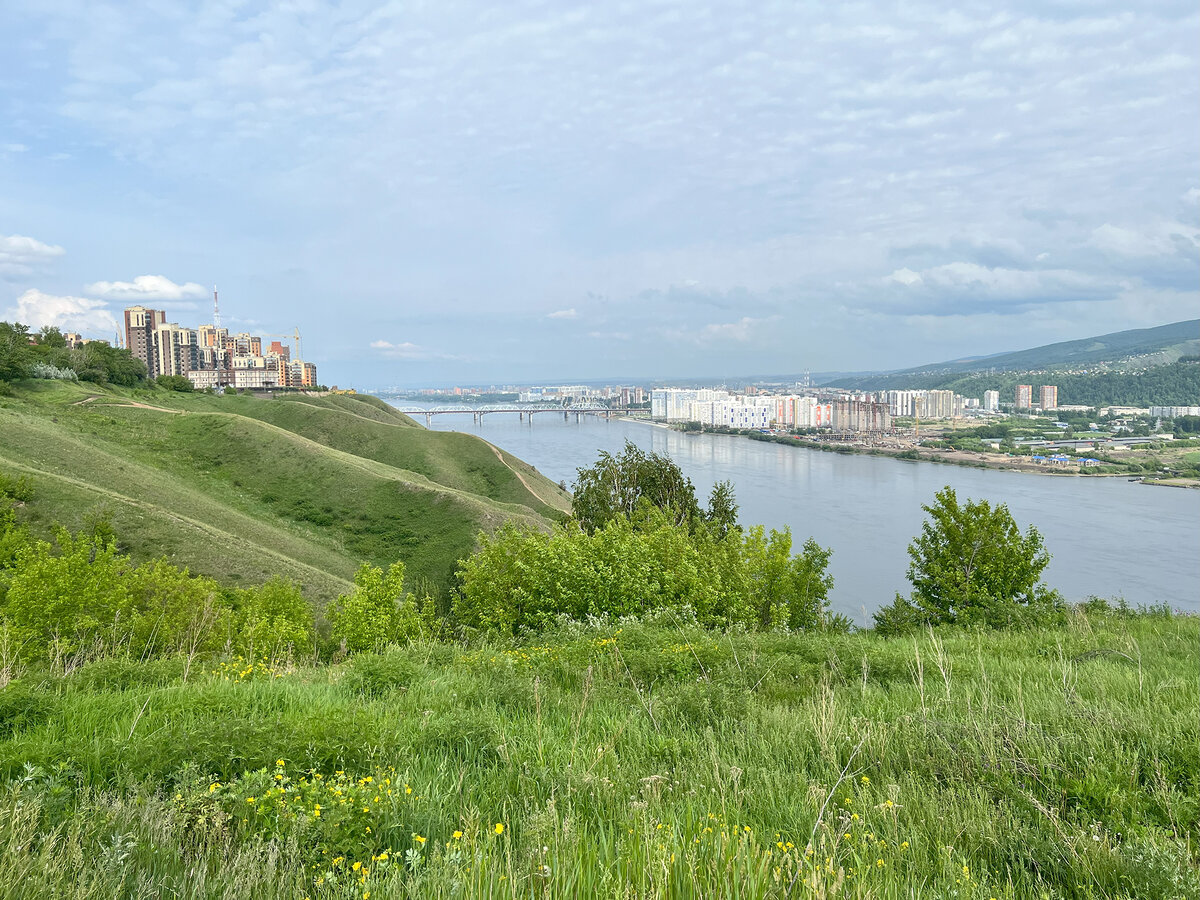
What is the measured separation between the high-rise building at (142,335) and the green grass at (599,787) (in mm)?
139785

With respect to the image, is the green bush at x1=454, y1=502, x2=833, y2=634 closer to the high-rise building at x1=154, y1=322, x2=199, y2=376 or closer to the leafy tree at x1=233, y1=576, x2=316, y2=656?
the leafy tree at x1=233, y1=576, x2=316, y2=656

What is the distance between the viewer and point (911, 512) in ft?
189

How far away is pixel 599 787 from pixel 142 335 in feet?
477

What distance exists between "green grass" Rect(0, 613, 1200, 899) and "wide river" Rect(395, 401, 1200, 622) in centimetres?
1465

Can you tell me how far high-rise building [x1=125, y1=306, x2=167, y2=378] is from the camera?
11825 centimetres

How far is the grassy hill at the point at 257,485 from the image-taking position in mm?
23203

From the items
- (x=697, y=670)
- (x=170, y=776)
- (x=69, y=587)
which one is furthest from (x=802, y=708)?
(x=69, y=587)

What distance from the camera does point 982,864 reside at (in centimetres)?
215

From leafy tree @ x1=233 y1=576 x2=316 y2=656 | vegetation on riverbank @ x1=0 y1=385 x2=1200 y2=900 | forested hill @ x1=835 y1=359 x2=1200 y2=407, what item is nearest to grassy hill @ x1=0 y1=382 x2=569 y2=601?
leafy tree @ x1=233 y1=576 x2=316 y2=656

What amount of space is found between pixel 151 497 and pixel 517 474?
29.4 m

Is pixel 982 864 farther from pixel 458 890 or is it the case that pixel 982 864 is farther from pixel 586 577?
pixel 586 577

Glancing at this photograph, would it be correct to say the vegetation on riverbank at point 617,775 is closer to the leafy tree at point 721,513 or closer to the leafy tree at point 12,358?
the leafy tree at point 721,513

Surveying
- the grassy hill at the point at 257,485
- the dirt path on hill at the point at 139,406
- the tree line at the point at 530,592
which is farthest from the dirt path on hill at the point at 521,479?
the tree line at the point at 530,592

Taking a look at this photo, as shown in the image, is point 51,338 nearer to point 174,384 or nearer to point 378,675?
point 174,384
